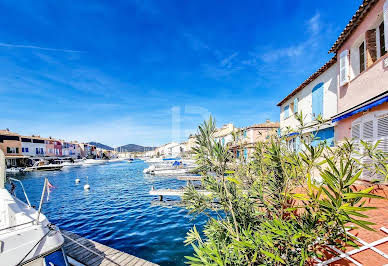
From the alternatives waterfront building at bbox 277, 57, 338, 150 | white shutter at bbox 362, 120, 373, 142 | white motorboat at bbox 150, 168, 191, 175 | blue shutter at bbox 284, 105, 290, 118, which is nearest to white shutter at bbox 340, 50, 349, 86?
waterfront building at bbox 277, 57, 338, 150

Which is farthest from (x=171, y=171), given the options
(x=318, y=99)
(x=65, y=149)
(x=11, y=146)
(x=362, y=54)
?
(x=65, y=149)

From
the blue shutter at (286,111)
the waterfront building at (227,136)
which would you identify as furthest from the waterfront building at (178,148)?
the blue shutter at (286,111)

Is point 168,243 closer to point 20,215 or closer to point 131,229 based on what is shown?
point 131,229

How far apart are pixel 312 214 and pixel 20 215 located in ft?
26.1

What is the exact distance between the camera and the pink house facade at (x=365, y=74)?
642 cm

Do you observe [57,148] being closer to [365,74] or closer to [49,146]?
[49,146]

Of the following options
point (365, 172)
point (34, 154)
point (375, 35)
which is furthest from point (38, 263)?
point (34, 154)

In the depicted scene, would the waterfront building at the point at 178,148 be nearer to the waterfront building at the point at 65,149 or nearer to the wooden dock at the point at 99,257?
the waterfront building at the point at 65,149

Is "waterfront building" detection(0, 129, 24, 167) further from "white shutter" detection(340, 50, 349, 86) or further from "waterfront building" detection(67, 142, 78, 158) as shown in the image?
"white shutter" detection(340, 50, 349, 86)

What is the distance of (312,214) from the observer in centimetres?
231

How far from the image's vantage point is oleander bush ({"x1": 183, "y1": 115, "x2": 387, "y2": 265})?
2143mm

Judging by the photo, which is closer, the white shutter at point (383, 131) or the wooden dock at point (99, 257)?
the wooden dock at point (99, 257)

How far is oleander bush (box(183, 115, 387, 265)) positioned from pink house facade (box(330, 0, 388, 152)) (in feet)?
15.1

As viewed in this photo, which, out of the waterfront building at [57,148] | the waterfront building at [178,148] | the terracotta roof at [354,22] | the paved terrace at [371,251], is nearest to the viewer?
the paved terrace at [371,251]
